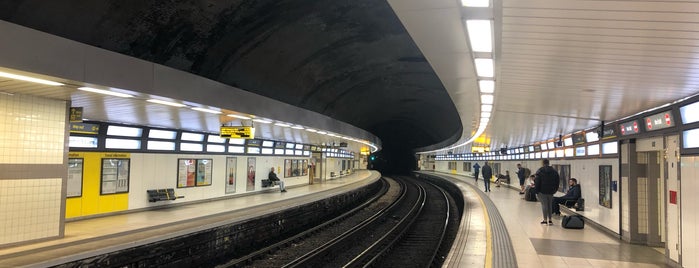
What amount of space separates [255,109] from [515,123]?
6410 mm

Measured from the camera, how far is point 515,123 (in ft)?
38.8

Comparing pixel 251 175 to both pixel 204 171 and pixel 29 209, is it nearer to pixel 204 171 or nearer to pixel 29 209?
pixel 204 171

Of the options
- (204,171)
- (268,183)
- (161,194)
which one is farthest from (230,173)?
(161,194)

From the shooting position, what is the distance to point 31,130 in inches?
300

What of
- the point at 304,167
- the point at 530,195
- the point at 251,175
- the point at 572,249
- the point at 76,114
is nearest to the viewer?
the point at 572,249

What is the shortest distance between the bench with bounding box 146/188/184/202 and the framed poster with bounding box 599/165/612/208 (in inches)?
426

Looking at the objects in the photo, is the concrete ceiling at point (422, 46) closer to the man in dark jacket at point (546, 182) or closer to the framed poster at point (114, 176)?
the man in dark jacket at point (546, 182)

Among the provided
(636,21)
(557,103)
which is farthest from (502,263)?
(636,21)

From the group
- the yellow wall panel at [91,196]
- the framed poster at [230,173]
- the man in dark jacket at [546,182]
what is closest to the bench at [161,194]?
the yellow wall panel at [91,196]

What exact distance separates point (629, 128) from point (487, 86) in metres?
3.62

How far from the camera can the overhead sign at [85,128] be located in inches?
410

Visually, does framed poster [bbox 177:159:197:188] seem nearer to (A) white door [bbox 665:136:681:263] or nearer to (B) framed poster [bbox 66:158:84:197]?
(B) framed poster [bbox 66:158:84:197]

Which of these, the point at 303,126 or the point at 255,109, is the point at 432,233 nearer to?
the point at 303,126

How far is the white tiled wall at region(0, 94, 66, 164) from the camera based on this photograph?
7289 millimetres
